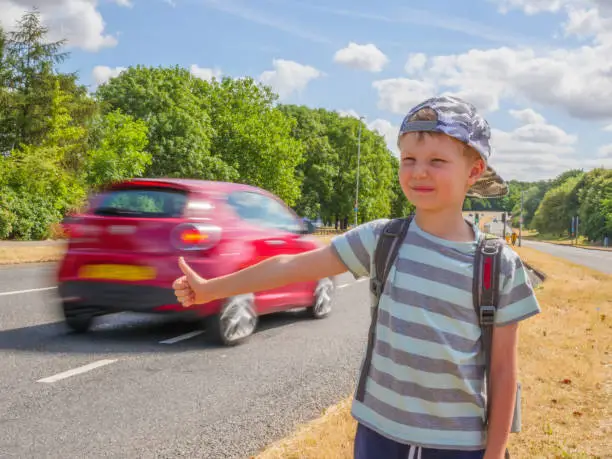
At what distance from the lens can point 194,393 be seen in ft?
18.0

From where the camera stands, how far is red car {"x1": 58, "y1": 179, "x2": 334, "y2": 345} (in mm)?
7039

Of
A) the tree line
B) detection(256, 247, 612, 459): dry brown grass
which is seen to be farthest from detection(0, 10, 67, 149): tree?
detection(256, 247, 612, 459): dry brown grass

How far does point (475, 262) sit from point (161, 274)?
5.44 meters

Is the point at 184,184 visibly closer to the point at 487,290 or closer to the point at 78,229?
the point at 78,229

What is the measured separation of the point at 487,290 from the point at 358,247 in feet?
1.32

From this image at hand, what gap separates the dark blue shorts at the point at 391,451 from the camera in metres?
1.91

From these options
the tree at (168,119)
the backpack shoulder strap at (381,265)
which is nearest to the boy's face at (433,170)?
the backpack shoulder strap at (381,265)

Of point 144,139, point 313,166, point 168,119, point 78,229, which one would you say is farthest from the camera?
point 313,166

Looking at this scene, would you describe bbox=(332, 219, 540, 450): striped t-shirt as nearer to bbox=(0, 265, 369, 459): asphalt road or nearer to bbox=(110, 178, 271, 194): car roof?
bbox=(0, 265, 369, 459): asphalt road

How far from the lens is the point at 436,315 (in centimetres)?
190

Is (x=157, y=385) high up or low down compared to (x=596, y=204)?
down

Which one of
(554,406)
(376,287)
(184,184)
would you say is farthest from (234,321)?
(376,287)

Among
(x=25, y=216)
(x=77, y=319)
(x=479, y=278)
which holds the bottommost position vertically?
(x=77, y=319)

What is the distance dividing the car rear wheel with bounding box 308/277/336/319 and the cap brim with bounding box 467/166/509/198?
7.21 metres
